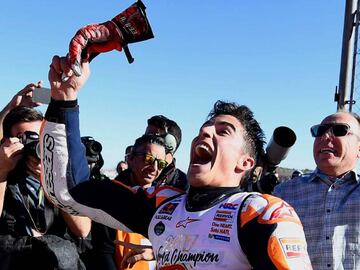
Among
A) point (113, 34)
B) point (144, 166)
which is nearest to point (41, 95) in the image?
point (113, 34)

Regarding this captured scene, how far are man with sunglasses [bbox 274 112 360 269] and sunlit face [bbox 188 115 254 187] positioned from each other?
0.94 m

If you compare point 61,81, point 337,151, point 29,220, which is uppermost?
point 61,81

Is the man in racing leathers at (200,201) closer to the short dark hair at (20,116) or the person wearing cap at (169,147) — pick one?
the short dark hair at (20,116)

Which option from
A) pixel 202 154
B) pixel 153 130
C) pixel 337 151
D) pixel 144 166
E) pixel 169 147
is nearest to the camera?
pixel 202 154

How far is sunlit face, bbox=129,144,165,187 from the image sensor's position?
3.99 metres

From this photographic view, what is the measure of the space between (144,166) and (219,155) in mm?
1977

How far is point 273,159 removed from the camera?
4.05 meters

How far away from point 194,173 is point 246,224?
1.32 feet

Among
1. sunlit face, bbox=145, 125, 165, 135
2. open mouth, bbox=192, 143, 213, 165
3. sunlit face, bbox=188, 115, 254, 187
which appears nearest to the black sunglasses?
sunlit face, bbox=188, 115, 254, 187

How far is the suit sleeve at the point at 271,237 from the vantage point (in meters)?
1.59

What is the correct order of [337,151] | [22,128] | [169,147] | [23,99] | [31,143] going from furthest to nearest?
[169,147] → [23,99] → [337,151] → [22,128] → [31,143]

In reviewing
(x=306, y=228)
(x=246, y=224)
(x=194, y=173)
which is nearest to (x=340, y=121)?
(x=306, y=228)

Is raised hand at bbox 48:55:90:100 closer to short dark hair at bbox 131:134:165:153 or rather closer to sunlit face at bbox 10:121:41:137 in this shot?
sunlit face at bbox 10:121:41:137

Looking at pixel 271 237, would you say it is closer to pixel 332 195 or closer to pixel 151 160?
pixel 332 195
